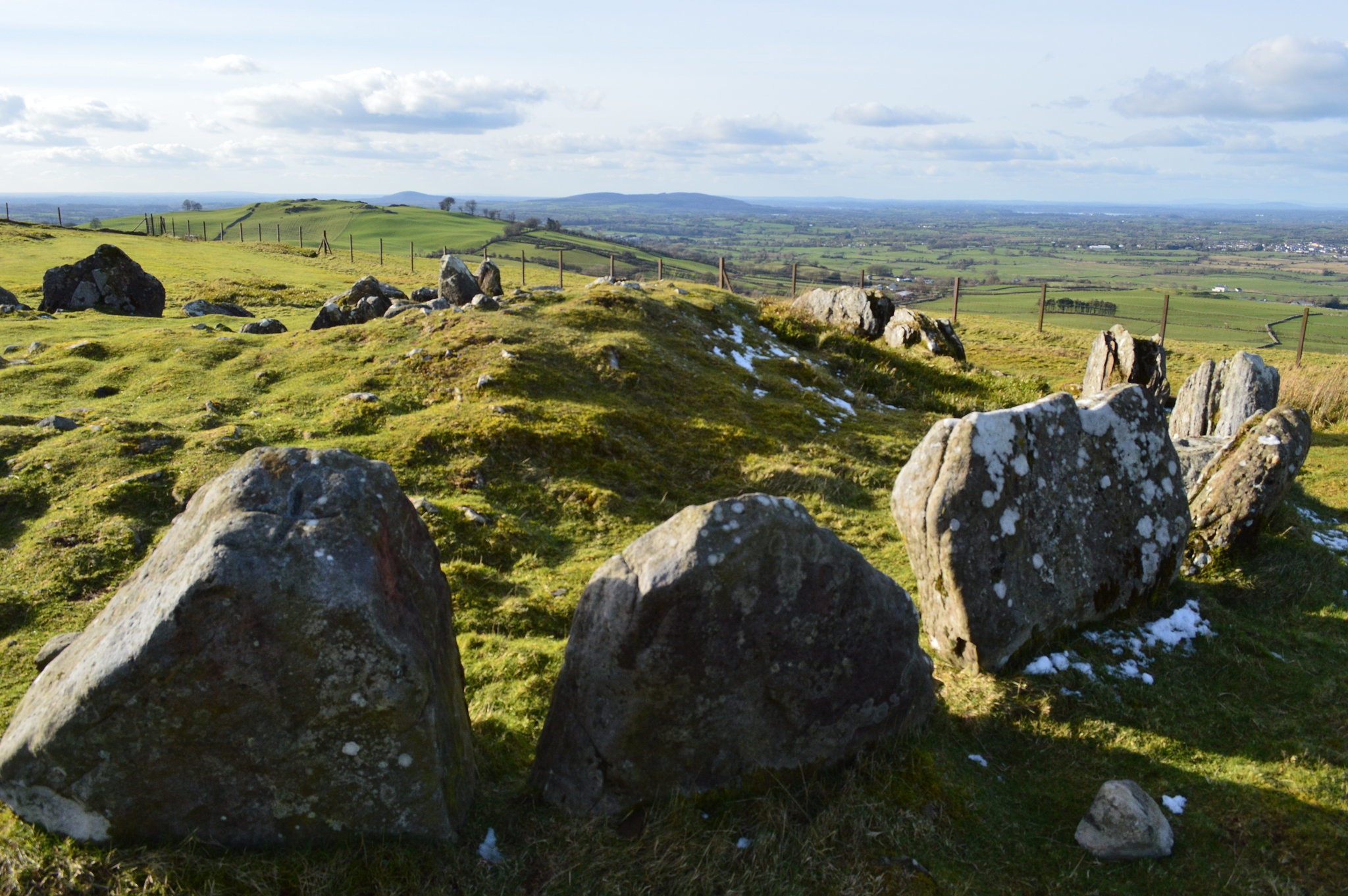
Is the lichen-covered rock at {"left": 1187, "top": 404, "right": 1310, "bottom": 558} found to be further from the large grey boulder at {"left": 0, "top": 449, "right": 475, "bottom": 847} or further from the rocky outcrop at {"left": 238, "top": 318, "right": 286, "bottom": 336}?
the rocky outcrop at {"left": 238, "top": 318, "right": 286, "bottom": 336}

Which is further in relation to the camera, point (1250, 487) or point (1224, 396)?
point (1224, 396)

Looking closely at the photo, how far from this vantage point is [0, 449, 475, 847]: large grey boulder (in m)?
4.99

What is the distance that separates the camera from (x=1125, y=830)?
6.02m

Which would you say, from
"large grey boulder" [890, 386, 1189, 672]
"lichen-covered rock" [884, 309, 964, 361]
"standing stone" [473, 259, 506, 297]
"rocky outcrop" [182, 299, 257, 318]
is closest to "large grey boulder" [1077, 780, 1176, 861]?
"large grey boulder" [890, 386, 1189, 672]

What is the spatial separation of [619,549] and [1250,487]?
8.44m

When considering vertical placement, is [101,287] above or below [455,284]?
below

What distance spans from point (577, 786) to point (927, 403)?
1750cm

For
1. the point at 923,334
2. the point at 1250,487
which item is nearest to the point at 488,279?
the point at 923,334

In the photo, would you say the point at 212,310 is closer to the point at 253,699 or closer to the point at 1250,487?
the point at 253,699

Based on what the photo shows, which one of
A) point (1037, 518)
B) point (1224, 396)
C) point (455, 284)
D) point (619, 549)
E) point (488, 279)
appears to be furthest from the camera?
point (488, 279)

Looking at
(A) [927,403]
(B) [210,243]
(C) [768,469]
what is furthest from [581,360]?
(B) [210,243]

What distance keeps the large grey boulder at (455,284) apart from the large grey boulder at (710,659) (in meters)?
20.7

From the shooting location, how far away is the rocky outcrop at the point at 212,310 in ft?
96.4

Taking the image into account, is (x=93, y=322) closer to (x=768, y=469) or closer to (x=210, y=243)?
(x=768, y=469)
